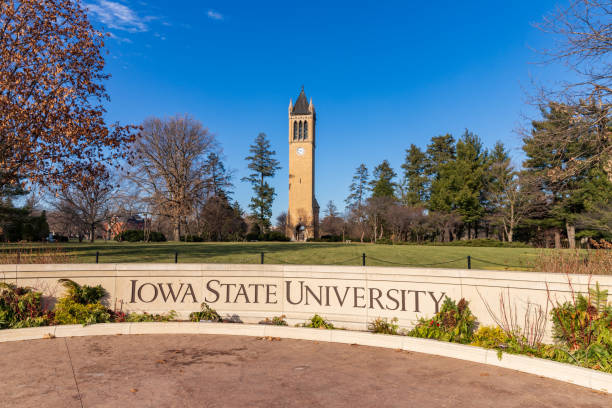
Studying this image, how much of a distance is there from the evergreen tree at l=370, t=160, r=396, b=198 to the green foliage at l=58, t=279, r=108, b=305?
66.8 meters

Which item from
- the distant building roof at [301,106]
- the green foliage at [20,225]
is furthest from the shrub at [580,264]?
the distant building roof at [301,106]

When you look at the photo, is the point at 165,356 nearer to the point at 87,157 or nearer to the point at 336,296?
the point at 336,296

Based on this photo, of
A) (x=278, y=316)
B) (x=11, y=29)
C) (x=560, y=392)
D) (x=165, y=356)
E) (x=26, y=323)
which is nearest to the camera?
(x=560, y=392)

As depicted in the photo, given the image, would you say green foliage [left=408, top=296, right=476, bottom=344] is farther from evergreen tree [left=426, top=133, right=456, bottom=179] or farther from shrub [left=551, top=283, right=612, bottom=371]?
evergreen tree [left=426, top=133, right=456, bottom=179]

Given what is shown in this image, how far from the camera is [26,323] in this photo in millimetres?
7590

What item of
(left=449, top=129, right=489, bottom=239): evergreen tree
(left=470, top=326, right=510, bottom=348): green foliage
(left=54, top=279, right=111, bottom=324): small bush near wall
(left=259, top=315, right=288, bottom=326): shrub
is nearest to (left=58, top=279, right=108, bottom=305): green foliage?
(left=54, top=279, right=111, bottom=324): small bush near wall

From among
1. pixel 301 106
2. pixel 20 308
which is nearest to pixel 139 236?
pixel 20 308

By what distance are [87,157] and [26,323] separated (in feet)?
31.9

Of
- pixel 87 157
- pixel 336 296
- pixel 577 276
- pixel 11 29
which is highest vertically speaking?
pixel 11 29

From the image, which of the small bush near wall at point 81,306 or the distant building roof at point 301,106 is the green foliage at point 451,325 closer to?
the small bush near wall at point 81,306

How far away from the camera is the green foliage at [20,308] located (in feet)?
25.0

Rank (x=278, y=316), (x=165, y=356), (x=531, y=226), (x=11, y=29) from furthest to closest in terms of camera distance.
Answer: (x=531, y=226), (x=11, y=29), (x=278, y=316), (x=165, y=356)

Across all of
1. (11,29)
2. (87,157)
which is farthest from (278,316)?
(11,29)

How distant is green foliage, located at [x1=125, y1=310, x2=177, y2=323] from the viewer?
800cm
